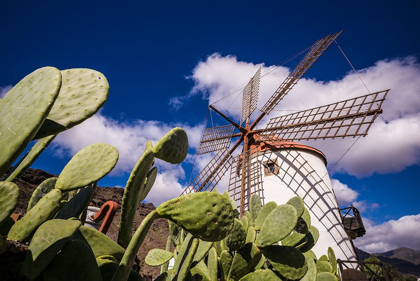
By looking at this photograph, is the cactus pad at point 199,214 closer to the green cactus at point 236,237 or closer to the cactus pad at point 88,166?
the cactus pad at point 88,166

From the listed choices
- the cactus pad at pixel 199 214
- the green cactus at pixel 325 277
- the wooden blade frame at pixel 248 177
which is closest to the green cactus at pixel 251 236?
the green cactus at pixel 325 277

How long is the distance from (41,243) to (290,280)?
2.67m

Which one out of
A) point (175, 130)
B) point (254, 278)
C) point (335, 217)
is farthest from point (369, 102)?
point (175, 130)

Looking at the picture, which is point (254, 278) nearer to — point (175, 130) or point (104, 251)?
point (104, 251)

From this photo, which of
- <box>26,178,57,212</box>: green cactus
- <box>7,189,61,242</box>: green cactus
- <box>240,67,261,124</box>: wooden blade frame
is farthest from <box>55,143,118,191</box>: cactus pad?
<box>240,67,261,124</box>: wooden blade frame

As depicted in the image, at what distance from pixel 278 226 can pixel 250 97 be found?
13478mm

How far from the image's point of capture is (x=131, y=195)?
121 centimetres

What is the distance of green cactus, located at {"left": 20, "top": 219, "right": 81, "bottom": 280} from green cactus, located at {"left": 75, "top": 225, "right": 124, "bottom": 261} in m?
0.35

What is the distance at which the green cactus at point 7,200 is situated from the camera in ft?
3.43

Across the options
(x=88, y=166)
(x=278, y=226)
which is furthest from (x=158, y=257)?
(x=88, y=166)

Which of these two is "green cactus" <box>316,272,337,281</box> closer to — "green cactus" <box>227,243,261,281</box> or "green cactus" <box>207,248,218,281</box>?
"green cactus" <box>227,243,261,281</box>

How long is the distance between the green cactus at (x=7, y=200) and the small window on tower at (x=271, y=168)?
33.6ft

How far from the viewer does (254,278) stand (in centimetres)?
236

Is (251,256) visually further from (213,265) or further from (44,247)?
(44,247)
